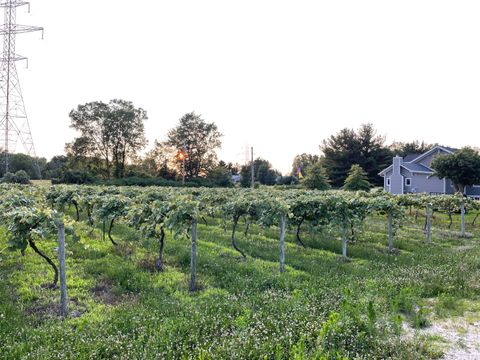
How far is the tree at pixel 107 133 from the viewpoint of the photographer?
47.2m

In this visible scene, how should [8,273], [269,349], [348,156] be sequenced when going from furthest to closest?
1. [348,156]
2. [8,273]
3. [269,349]

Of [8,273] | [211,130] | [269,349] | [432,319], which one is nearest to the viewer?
[269,349]

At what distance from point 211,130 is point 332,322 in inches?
2024

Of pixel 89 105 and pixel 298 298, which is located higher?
pixel 89 105

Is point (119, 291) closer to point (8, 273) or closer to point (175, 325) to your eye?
point (175, 325)

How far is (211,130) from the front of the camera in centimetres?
5453

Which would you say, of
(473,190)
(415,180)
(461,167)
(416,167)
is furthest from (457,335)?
(416,167)

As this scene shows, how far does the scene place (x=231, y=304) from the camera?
5.42 metres

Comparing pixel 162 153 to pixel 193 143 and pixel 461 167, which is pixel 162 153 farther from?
pixel 461 167

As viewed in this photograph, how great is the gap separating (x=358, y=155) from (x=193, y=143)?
25.6 m

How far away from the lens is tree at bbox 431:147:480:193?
27.9 metres

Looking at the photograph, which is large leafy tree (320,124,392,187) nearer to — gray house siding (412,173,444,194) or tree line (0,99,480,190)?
tree line (0,99,480,190)

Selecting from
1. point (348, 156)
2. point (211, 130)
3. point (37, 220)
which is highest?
point (211, 130)

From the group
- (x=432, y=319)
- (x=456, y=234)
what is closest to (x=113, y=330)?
(x=432, y=319)
